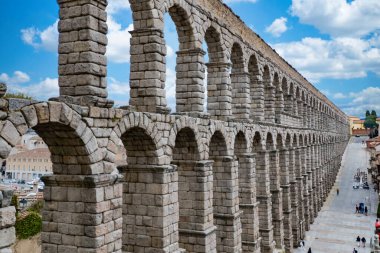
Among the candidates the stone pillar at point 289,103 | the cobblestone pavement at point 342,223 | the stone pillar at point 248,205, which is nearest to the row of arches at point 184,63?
the stone pillar at point 248,205

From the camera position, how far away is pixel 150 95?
12766 mm

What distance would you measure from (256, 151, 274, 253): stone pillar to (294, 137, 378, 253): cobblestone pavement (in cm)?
899

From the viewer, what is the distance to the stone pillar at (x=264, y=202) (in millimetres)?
24234

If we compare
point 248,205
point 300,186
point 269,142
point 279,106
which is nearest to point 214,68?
point 248,205

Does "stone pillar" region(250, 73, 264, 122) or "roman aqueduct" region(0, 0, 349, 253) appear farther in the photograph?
"stone pillar" region(250, 73, 264, 122)

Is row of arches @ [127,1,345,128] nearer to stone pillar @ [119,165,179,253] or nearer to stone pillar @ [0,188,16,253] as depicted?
stone pillar @ [119,165,179,253]

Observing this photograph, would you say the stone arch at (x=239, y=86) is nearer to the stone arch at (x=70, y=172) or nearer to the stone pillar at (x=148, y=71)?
the stone pillar at (x=148, y=71)

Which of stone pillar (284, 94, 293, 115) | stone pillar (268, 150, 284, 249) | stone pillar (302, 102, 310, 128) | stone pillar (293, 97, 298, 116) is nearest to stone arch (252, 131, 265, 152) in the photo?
stone pillar (268, 150, 284, 249)

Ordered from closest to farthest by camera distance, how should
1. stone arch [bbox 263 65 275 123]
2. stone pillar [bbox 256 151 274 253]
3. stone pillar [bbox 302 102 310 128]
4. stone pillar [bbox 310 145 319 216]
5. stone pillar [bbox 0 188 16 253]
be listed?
stone pillar [bbox 0 188 16 253] → stone pillar [bbox 256 151 274 253] → stone arch [bbox 263 65 275 123] → stone pillar [bbox 302 102 310 128] → stone pillar [bbox 310 145 319 216]

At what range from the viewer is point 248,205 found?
69.7 ft

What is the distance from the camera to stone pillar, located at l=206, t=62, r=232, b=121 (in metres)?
18.5

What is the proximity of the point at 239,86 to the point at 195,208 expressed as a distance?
8342 mm

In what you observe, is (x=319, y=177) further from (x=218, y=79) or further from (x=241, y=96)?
(x=218, y=79)

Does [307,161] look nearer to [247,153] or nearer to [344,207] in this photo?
[344,207]
